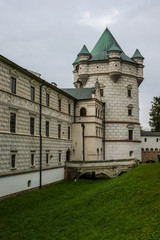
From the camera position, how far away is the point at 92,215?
671 inches

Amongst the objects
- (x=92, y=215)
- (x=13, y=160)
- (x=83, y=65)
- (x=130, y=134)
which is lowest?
(x=92, y=215)

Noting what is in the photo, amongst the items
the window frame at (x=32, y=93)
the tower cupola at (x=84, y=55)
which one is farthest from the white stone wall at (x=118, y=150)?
the window frame at (x=32, y=93)

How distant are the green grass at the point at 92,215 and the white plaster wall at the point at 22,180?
91 centimetres

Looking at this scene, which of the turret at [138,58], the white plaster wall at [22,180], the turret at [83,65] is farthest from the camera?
the turret at [138,58]

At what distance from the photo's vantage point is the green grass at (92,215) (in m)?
13.6

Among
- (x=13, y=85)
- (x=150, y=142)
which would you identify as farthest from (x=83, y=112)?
(x=150, y=142)

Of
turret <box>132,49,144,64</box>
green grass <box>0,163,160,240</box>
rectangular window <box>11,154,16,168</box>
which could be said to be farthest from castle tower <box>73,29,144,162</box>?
rectangular window <box>11,154,16,168</box>

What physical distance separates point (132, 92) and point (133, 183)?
27425 mm

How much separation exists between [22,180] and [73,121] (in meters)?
14.8

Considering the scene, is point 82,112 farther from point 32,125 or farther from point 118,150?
point 32,125

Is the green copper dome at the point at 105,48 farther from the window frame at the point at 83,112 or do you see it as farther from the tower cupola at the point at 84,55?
the window frame at the point at 83,112

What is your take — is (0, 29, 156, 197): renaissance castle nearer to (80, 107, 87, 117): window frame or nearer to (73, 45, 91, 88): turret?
(73, 45, 91, 88): turret

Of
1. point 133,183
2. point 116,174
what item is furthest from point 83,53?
point 133,183

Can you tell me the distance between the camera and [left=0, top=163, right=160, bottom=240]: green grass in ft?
44.5
